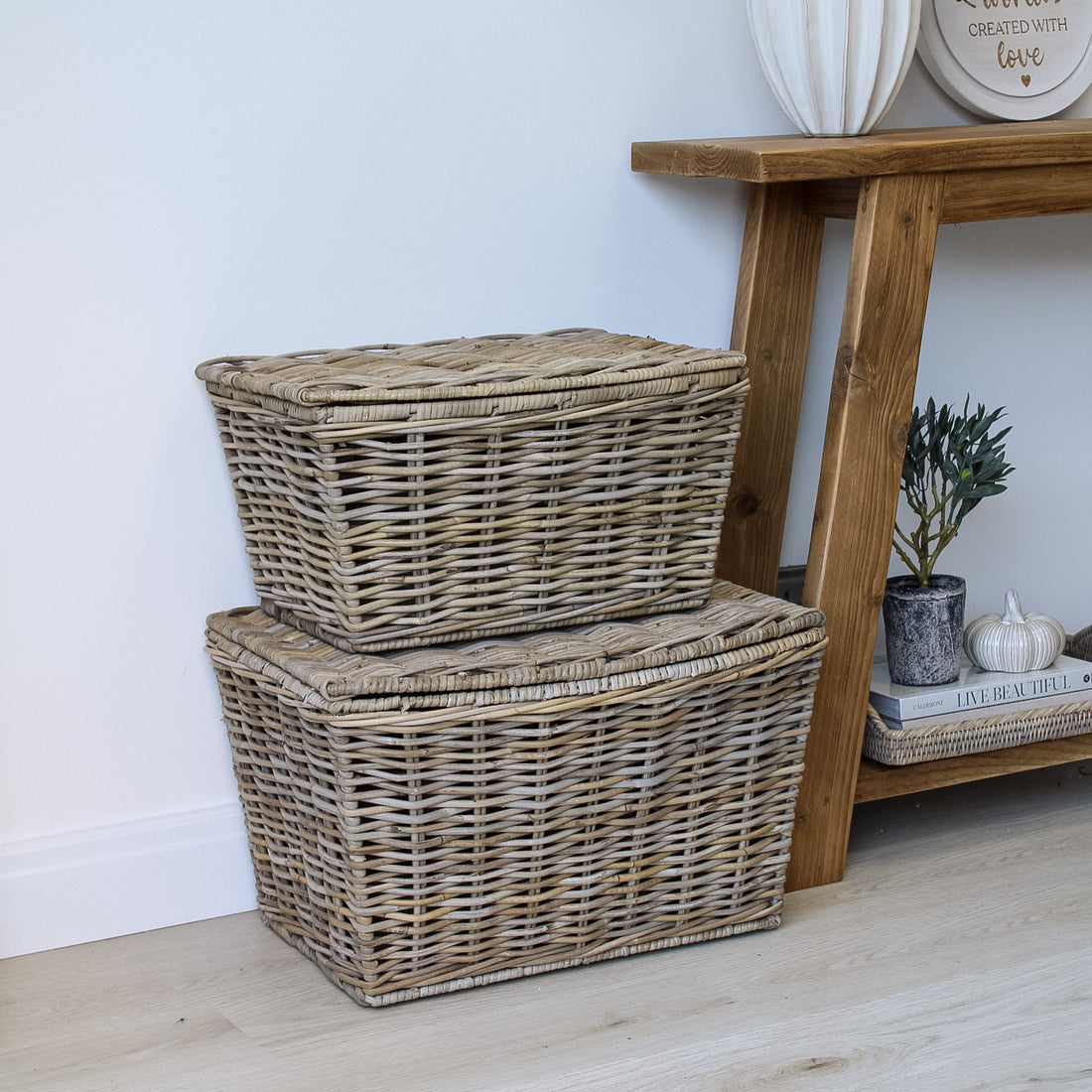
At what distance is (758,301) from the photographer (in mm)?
1528

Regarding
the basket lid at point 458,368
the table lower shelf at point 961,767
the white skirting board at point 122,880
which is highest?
the basket lid at point 458,368

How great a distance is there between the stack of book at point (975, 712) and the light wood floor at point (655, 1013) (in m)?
0.15

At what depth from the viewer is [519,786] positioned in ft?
3.82

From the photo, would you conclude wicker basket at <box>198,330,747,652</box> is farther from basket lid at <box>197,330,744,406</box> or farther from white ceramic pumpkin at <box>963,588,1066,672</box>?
white ceramic pumpkin at <box>963,588,1066,672</box>

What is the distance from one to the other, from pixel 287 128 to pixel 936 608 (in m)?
0.89

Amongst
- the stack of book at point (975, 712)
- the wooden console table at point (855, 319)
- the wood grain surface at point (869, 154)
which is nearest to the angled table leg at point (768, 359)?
the wooden console table at point (855, 319)

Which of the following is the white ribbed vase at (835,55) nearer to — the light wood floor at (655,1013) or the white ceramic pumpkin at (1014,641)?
the white ceramic pumpkin at (1014,641)

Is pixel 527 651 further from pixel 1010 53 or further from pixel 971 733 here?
pixel 1010 53

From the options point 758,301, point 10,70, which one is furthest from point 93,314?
point 758,301

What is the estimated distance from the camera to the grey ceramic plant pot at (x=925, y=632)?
1509 mm

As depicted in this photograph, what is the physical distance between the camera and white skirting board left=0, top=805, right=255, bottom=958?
1.32 meters

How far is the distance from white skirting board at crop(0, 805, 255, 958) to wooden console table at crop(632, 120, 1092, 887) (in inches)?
24.4

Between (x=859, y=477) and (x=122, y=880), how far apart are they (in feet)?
2.86

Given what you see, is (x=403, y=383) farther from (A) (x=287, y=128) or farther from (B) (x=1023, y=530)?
(B) (x=1023, y=530)
